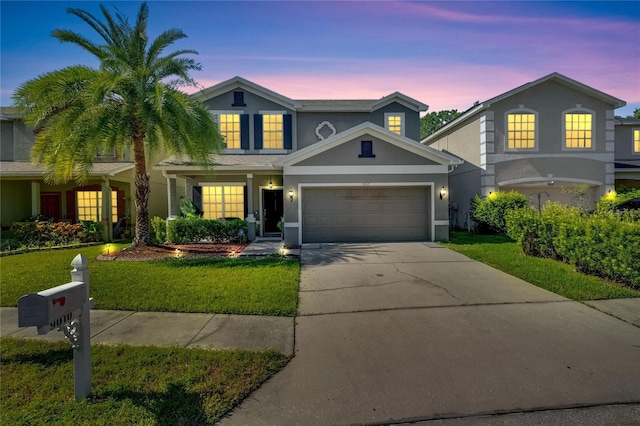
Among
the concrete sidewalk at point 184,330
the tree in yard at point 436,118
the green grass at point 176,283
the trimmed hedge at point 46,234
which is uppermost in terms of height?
the tree in yard at point 436,118

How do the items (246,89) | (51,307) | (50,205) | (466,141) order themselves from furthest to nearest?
1. (466,141)
2. (246,89)
3. (50,205)
4. (51,307)

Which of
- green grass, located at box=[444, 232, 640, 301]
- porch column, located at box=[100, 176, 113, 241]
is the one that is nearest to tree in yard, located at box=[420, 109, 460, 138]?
green grass, located at box=[444, 232, 640, 301]

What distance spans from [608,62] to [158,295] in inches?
641

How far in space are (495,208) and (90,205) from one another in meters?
19.6

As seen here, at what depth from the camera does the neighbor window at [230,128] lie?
51.4 ft

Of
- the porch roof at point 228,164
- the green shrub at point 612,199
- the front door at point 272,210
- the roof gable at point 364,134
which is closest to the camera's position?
the roof gable at point 364,134

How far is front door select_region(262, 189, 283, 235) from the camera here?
15227 millimetres

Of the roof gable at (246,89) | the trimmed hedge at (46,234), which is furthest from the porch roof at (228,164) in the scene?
the trimmed hedge at (46,234)

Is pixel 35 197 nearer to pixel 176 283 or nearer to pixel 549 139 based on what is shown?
pixel 176 283

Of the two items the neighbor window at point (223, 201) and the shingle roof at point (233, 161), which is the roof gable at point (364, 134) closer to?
the shingle roof at point (233, 161)

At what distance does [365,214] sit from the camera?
13.3 metres

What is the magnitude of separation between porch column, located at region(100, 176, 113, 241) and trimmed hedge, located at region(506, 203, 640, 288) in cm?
1650

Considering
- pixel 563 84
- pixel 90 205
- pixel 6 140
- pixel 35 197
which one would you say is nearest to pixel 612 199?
pixel 563 84

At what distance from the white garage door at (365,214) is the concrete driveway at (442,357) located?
649 cm
